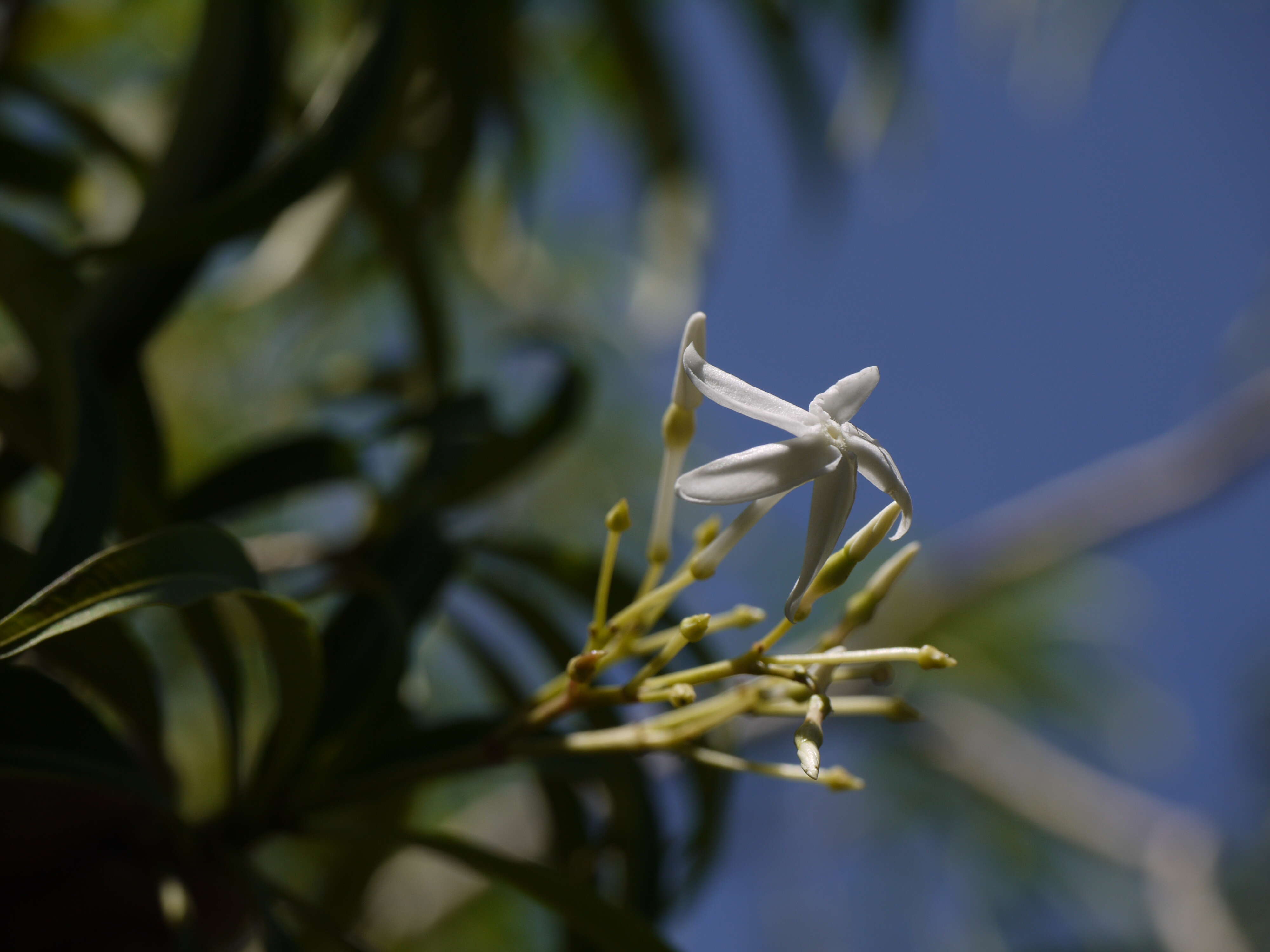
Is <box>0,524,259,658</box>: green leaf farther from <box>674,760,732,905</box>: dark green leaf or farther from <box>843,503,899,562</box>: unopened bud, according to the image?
<box>674,760,732,905</box>: dark green leaf

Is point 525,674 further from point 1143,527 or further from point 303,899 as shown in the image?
point 1143,527

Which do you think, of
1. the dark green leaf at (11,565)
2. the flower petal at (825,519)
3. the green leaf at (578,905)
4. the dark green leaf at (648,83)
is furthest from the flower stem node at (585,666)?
the dark green leaf at (648,83)

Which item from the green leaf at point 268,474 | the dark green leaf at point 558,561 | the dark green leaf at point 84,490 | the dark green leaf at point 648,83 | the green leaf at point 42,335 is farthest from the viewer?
the dark green leaf at point 648,83

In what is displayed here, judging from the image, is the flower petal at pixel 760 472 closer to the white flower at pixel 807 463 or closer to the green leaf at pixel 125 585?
the white flower at pixel 807 463

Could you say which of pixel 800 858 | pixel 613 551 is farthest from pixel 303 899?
pixel 800 858

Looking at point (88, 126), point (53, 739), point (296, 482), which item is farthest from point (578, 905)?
point (88, 126)

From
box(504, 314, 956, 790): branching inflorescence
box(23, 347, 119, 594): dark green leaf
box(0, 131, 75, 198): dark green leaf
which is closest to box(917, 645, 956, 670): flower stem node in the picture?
box(504, 314, 956, 790): branching inflorescence

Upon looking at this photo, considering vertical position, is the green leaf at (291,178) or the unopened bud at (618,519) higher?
the green leaf at (291,178)
